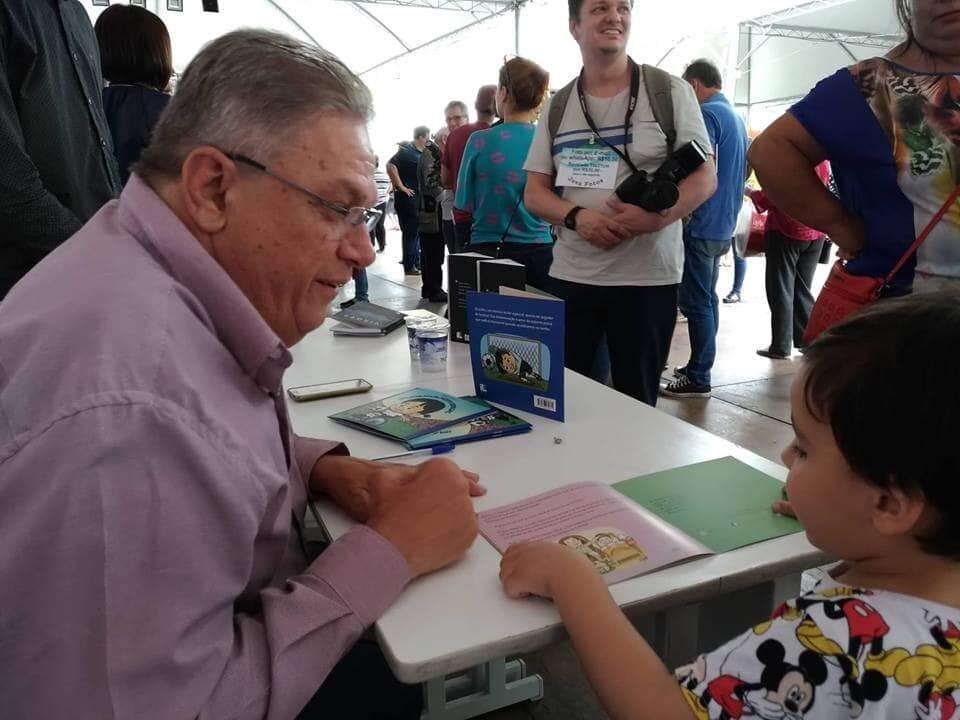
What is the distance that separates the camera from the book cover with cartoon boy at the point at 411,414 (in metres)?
1.31

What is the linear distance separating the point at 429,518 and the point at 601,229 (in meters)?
1.25

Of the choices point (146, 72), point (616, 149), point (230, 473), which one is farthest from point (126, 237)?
point (146, 72)

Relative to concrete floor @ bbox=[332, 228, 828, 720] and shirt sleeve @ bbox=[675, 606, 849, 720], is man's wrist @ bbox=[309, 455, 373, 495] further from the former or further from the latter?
shirt sleeve @ bbox=[675, 606, 849, 720]

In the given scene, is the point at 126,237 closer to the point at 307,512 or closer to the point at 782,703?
the point at 307,512

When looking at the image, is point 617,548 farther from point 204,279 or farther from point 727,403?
point 727,403

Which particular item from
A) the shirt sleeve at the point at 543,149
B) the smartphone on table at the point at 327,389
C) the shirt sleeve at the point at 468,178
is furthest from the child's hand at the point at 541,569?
the shirt sleeve at the point at 468,178

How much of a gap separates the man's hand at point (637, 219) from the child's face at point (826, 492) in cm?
124

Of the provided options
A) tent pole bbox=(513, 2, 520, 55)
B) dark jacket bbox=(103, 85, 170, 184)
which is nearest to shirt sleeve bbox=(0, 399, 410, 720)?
dark jacket bbox=(103, 85, 170, 184)

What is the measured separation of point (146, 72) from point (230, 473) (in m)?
2.22

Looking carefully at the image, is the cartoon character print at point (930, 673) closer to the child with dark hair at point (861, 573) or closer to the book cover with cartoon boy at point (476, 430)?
the child with dark hair at point (861, 573)

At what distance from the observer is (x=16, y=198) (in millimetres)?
1662

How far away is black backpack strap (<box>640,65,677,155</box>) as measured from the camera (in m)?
1.97

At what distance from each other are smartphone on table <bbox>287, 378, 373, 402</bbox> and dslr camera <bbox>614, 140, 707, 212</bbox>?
0.87 metres

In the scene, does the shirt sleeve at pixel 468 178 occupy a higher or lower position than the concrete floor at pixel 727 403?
higher
